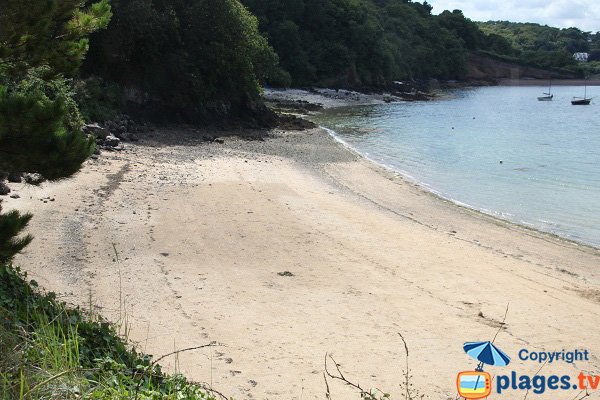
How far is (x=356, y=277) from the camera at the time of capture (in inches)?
408

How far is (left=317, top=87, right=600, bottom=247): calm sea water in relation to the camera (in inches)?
707

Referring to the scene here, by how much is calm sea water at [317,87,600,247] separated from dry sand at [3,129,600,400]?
7.75 ft

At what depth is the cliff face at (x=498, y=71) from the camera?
344 ft

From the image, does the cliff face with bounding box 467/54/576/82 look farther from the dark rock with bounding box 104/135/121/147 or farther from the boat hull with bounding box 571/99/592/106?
the dark rock with bounding box 104/135/121/147

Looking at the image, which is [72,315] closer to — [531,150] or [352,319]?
[352,319]

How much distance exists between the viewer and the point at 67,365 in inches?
169

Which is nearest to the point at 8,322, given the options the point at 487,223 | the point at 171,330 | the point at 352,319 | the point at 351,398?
the point at 171,330

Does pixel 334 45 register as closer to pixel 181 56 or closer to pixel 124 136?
pixel 181 56

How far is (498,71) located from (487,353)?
10873 centimetres

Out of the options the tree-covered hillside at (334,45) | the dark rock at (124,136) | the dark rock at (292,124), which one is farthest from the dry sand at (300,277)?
the tree-covered hillside at (334,45)

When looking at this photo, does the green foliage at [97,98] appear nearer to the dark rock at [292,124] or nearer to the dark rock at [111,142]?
the dark rock at [111,142]

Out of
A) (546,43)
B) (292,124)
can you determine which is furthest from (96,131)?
(546,43)

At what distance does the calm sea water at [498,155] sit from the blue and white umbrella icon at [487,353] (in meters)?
8.21

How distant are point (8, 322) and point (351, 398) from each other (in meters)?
3.40
